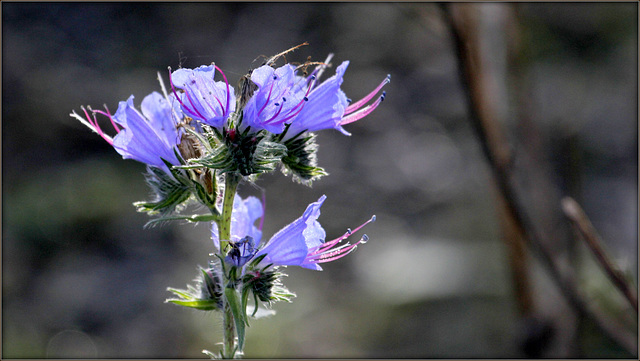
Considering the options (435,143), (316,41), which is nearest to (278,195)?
(435,143)

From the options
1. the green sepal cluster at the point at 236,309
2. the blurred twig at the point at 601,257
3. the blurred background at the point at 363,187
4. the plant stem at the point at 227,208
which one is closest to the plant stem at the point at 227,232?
the plant stem at the point at 227,208

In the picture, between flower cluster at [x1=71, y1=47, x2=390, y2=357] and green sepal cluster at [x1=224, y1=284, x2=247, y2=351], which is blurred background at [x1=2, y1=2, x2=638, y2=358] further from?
green sepal cluster at [x1=224, y1=284, x2=247, y2=351]

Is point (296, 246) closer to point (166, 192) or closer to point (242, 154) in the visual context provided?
point (242, 154)

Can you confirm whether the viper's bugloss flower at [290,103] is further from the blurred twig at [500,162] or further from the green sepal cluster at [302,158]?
the blurred twig at [500,162]

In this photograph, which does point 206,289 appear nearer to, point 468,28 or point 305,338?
point 468,28

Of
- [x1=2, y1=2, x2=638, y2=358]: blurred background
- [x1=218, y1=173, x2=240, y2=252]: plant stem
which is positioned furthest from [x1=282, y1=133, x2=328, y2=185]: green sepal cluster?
[x1=2, y1=2, x2=638, y2=358]: blurred background

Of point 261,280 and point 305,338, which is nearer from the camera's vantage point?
point 261,280

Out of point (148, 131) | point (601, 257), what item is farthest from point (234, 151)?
point (601, 257)
